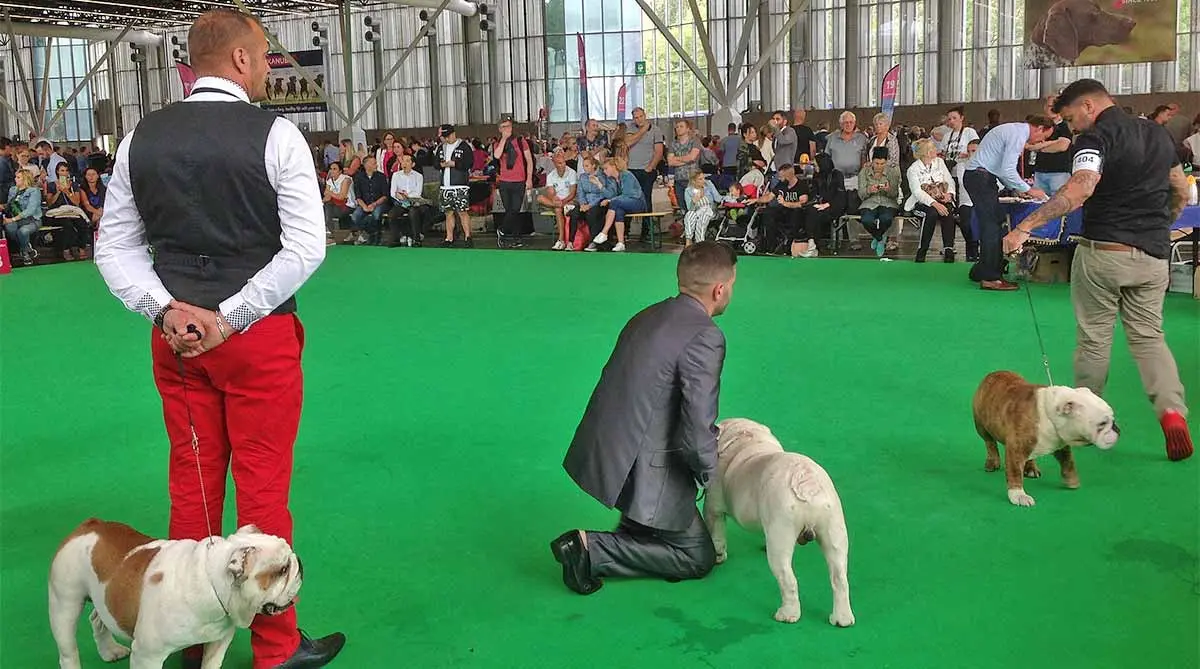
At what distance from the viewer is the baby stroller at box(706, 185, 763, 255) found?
1359cm

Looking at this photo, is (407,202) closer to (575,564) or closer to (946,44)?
(575,564)

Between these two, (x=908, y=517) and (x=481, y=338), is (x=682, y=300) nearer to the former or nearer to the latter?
(x=908, y=517)

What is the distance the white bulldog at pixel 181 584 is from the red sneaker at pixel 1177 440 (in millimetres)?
3861

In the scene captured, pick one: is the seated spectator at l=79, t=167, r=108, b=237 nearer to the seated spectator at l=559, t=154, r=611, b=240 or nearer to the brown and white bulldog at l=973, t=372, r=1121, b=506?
the seated spectator at l=559, t=154, r=611, b=240

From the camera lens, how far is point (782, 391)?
6195mm

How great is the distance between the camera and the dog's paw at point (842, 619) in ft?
10.5

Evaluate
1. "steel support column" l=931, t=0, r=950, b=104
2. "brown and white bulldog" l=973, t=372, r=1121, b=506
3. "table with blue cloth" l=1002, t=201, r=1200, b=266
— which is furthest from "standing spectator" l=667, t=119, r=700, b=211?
"steel support column" l=931, t=0, r=950, b=104

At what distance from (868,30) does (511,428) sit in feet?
101

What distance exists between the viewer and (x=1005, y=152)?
9812 mm

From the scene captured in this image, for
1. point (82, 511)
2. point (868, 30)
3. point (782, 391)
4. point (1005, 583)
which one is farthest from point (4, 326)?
point (868, 30)

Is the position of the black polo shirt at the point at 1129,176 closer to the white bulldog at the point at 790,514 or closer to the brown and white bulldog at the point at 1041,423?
the brown and white bulldog at the point at 1041,423

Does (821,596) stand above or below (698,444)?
below

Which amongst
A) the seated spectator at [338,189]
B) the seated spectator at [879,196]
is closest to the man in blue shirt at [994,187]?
the seated spectator at [879,196]

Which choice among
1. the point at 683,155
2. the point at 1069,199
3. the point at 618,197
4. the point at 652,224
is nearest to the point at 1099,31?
the point at 683,155
